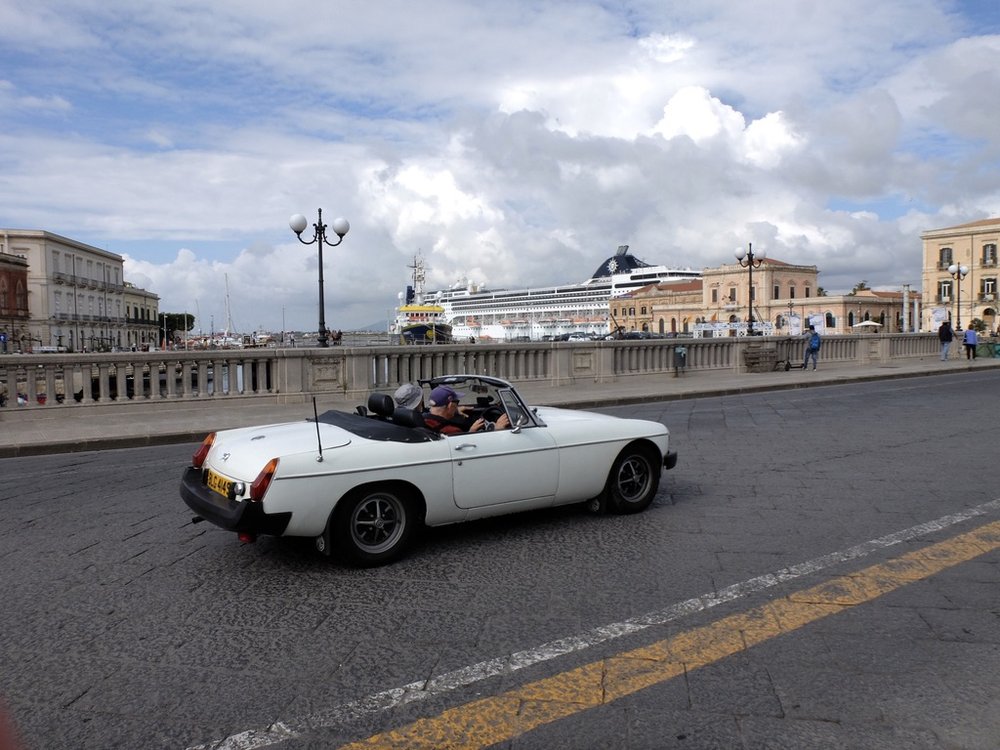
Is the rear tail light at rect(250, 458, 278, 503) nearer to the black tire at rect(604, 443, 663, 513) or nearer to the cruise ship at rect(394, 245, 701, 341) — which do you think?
the black tire at rect(604, 443, 663, 513)

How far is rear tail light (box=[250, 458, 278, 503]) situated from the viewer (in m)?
4.41

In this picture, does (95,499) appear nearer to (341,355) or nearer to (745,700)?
(745,700)

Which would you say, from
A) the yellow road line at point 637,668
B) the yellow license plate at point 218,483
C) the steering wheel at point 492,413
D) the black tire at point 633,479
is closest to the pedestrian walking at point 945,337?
the black tire at point 633,479

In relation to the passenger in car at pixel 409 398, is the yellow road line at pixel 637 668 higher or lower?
lower

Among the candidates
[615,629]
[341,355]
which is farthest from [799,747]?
[341,355]

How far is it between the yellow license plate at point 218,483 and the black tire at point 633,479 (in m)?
2.77

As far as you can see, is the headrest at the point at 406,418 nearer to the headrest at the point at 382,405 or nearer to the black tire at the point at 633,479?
the headrest at the point at 382,405

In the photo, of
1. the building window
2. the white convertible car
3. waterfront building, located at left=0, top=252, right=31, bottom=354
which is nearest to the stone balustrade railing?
the white convertible car

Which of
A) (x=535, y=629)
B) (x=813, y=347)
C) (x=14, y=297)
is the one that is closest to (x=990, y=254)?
(x=813, y=347)

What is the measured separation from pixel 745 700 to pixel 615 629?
812 millimetres

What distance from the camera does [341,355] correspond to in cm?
1595

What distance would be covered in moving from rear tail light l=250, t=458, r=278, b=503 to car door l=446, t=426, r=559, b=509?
116 centimetres

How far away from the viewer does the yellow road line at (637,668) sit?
286cm

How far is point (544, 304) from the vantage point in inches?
5664
